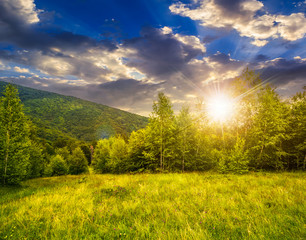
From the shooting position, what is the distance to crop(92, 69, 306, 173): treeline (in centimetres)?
1792

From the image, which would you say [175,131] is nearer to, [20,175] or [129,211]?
[129,211]

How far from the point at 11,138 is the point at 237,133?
26.1 meters

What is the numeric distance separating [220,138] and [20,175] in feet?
93.5

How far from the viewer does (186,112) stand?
864 inches

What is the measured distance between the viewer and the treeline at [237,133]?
58.8ft

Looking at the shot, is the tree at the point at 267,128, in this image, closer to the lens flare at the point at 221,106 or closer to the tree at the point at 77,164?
the lens flare at the point at 221,106

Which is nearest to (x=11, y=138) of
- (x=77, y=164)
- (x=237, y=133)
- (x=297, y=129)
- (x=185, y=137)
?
(x=185, y=137)

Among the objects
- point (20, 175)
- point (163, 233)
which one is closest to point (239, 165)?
point (163, 233)

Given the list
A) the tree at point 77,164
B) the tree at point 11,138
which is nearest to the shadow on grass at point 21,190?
the tree at point 11,138

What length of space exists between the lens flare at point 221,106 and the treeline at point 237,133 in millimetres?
616

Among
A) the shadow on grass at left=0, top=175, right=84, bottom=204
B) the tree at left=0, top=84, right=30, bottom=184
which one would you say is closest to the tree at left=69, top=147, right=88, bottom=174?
the shadow on grass at left=0, top=175, right=84, bottom=204

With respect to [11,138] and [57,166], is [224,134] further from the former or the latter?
[57,166]

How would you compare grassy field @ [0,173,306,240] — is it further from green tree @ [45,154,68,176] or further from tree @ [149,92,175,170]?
green tree @ [45,154,68,176]

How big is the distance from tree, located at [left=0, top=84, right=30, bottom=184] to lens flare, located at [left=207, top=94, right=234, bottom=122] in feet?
80.0
